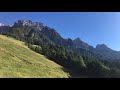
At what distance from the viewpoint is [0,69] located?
32.0 metres

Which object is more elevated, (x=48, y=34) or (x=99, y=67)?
(x=48, y=34)
